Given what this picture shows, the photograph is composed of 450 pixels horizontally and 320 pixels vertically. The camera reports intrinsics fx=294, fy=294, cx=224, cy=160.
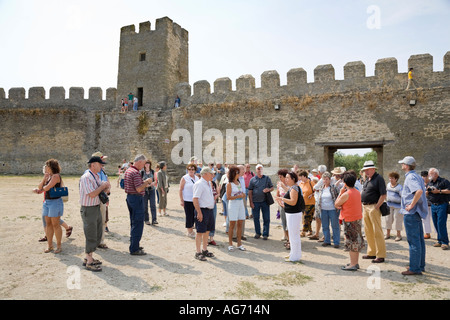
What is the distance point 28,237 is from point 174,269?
400cm

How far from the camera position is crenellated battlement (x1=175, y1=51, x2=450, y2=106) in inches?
542

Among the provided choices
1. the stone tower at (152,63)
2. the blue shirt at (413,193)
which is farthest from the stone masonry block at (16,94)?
the blue shirt at (413,193)

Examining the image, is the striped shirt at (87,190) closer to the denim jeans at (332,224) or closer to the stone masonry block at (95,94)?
the denim jeans at (332,224)

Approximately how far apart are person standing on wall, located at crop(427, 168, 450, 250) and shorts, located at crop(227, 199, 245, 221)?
4.40 m

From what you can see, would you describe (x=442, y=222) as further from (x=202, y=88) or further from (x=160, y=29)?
(x=160, y=29)

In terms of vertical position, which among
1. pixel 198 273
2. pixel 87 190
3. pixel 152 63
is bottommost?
pixel 198 273

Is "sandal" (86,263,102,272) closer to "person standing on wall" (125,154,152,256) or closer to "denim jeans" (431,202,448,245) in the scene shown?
"person standing on wall" (125,154,152,256)

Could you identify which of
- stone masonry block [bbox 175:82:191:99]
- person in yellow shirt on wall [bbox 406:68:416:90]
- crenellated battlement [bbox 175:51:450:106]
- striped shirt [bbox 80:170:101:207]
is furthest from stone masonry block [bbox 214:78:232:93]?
striped shirt [bbox 80:170:101:207]

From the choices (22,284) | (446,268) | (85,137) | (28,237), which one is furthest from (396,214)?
(85,137)

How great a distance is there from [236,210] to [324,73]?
12.0 meters

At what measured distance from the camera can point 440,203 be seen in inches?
265

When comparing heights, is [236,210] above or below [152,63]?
below

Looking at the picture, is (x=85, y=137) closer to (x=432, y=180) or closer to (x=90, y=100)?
(x=90, y=100)

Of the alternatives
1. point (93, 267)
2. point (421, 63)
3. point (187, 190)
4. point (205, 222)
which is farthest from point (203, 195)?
point (421, 63)
